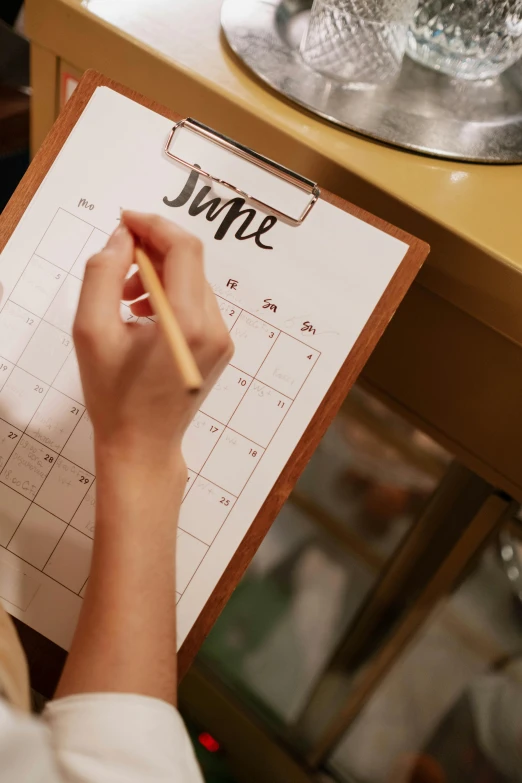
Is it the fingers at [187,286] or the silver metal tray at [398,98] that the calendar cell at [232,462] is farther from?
the silver metal tray at [398,98]

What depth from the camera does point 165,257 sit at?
37cm

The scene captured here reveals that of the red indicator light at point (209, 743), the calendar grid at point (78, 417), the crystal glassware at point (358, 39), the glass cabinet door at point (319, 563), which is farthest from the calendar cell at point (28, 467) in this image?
the red indicator light at point (209, 743)

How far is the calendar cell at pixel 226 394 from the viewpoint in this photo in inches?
15.8

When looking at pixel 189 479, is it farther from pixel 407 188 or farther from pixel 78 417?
pixel 407 188

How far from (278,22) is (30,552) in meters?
0.46

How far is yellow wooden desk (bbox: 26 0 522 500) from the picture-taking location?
0.43m

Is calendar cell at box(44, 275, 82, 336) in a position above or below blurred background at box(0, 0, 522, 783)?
above

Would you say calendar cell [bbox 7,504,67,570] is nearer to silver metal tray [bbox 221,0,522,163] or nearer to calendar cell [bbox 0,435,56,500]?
calendar cell [bbox 0,435,56,500]

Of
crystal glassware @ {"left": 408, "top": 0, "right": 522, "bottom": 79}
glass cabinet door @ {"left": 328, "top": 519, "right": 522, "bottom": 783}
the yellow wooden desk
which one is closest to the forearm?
the yellow wooden desk

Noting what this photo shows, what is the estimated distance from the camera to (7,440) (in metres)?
0.41

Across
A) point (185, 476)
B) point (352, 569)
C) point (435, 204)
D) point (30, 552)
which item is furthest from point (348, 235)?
point (352, 569)

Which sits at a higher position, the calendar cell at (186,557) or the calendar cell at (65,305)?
the calendar cell at (65,305)

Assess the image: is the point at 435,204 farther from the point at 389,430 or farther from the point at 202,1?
the point at 389,430

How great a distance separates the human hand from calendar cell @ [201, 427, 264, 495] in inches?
1.8
